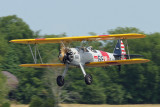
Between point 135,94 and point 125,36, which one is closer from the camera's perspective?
point 125,36

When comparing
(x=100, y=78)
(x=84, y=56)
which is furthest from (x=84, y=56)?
(x=100, y=78)

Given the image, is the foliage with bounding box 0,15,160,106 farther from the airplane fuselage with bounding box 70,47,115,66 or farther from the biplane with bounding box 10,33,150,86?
the biplane with bounding box 10,33,150,86

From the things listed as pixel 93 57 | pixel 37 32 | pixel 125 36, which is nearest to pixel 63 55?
pixel 93 57

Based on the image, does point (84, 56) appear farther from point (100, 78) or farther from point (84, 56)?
point (100, 78)

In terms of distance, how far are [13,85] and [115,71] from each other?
1407 centimetres

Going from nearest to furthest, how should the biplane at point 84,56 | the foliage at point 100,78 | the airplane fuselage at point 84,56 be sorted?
the biplane at point 84,56 → the airplane fuselage at point 84,56 → the foliage at point 100,78

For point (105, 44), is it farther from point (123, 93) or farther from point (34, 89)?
point (34, 89)

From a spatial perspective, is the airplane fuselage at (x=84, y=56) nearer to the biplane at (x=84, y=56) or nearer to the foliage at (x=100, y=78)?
the biplane at (x=84, y=56)

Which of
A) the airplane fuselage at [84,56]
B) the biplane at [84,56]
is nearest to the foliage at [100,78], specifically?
the airplane fuselage at [84,56]

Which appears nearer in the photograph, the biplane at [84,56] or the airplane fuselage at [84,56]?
the biplane at [84,56]

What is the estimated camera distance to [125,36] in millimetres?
16281

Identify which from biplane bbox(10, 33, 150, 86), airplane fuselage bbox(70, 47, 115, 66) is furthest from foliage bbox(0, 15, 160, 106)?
biplane bbox(10, 33, 150, 86)

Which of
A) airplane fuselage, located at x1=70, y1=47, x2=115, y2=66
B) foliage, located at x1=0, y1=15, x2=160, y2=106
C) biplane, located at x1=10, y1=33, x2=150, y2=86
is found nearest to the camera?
biplane, located at x1=10, y1=33, x2=150, y2=86

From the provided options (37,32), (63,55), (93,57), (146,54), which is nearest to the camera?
(63,55)
